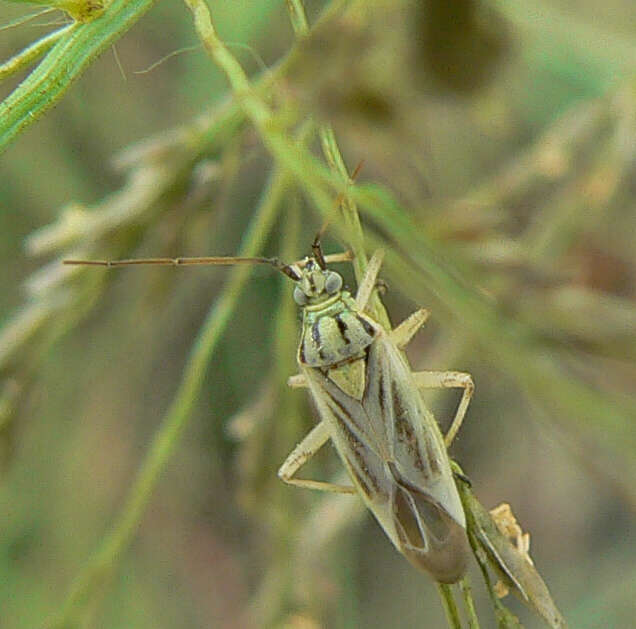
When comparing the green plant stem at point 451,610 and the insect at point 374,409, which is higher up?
the green plant stem at point 451,610

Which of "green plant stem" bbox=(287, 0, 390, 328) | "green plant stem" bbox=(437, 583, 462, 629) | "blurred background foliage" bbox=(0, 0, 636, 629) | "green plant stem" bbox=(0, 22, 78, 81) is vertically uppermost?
"green plant stem" bbox=(0, 22, 78, 81)

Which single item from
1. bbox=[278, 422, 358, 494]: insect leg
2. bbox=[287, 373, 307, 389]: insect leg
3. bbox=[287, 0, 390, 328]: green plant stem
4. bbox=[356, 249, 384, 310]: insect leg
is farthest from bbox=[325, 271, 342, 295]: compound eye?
bbox=[287, 0, 390, 328]: green plant stem

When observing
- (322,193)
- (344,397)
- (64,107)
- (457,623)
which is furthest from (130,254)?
(64,107)

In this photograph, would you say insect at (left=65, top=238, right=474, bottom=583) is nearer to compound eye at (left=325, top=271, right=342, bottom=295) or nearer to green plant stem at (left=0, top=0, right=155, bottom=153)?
compound eye at (left=325, top=271, right=342, bottom=295)

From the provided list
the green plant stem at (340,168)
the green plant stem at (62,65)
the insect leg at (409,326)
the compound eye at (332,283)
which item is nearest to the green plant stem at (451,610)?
the green plant stem at (340,168)

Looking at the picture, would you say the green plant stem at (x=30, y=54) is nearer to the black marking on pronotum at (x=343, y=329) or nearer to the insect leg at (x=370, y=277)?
the insect leg at (x=370, y=277)

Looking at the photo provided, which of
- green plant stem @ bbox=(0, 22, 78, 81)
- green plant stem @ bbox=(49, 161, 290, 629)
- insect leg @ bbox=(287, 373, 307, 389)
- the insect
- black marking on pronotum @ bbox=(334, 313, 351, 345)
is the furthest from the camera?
insect leg @ bbox=(287, 373, 307, 389)
